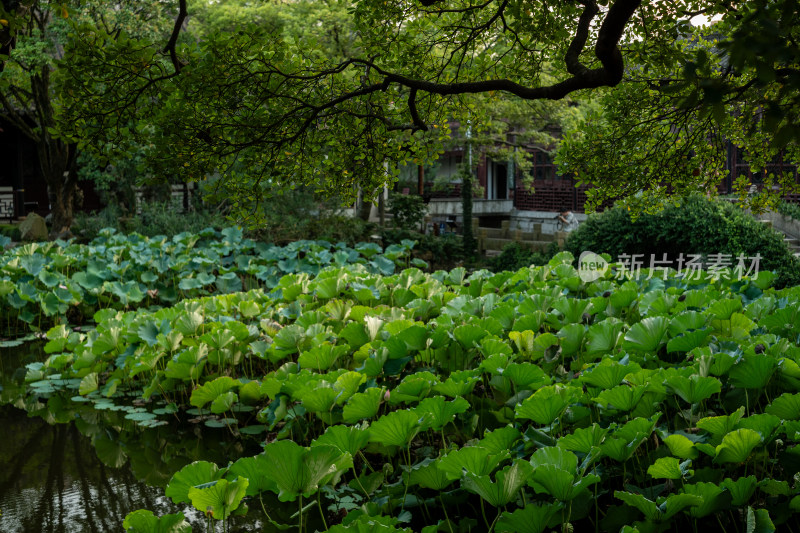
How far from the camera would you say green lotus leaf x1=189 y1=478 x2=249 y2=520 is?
2.08 meters

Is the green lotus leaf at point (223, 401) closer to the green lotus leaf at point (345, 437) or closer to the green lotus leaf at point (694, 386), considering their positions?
the green lotus leaf at point (345, 437)

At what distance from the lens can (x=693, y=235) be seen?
9930 mm

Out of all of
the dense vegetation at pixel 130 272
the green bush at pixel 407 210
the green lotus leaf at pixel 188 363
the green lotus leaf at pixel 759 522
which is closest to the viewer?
the green lotus leaf at pixel 759 522

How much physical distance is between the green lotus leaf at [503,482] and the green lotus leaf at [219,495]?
684mm

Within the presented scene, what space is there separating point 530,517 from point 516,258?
12.9m

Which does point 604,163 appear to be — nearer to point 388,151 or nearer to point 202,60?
point 388,151

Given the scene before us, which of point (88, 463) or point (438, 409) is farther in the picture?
point (88, 463)

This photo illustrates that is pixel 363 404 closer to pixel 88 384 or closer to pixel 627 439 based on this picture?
pixel 627 439

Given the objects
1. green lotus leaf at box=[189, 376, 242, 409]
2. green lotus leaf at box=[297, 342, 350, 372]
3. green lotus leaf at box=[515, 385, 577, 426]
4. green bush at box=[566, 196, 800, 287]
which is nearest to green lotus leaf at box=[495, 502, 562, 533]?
green lotus leaf at box=[515, 385, 577, 426]

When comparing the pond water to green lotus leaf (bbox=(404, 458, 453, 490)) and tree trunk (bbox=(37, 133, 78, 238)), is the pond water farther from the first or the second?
tree trunk (bbox=(37, 133, 78, 238))

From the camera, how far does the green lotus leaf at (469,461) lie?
216 centimetres

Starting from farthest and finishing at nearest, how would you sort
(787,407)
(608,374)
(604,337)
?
(604,337)
(608,374)
(787,407)

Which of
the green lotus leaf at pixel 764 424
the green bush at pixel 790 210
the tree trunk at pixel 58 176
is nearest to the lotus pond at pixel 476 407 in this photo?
the green lotus leaf at pixel 764 424

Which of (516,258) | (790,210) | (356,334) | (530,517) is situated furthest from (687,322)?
(790,210)
